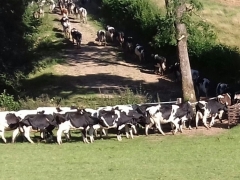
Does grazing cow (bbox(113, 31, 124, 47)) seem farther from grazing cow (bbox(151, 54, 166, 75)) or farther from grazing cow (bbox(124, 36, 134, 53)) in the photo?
grazing cow (bbox(151, 54, 166, 75))

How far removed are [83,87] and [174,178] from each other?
1556cm

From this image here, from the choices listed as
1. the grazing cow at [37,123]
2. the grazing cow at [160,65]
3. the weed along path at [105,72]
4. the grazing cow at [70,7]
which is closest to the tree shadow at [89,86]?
the weed along path at [105,72]

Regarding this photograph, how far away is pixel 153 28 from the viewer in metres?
35.7

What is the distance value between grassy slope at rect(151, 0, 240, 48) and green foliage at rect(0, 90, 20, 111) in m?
16.5

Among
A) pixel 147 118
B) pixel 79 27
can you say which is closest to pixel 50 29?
pixel 79 27

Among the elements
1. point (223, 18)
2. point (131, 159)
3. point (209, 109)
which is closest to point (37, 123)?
point (131, 159)

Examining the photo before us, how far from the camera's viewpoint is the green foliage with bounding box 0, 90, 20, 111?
25.9 meters

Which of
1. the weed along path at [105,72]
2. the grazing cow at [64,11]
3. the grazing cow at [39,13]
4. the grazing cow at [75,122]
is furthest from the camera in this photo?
the grazing cow at [64,11]

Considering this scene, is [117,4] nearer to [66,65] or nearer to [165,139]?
[66,65]

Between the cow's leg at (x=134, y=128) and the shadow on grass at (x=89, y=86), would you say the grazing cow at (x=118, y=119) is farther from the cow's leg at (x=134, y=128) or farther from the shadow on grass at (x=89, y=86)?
the shadow on grass at (x=89, y=86)

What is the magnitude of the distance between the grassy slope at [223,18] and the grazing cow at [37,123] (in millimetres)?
20520

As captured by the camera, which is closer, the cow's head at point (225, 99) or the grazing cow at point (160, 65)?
the cow's head at point (225, 99)

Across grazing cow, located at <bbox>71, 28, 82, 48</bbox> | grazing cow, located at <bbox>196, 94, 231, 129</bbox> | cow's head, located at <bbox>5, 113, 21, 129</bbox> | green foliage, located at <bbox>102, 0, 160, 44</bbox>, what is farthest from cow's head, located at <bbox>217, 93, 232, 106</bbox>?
grazing cow, located at <bbox>71, 28, 82, 48</bbox>

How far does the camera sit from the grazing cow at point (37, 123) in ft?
65.5
